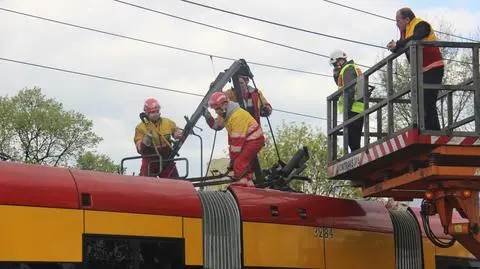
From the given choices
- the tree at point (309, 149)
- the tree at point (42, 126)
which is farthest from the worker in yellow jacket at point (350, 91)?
the tree at point (42, 126)

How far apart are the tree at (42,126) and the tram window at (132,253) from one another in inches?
1269

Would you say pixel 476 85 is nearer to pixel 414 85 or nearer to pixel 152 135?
pixel 414 85

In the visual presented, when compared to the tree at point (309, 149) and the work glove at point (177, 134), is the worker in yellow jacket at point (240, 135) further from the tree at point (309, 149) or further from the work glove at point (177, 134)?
the tree at point (309, 149)

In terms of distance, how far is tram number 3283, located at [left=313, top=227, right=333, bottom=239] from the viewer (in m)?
8.02

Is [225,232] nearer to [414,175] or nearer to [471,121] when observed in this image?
[414,175]

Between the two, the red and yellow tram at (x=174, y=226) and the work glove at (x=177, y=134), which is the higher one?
the work glove at (x=177, y=134)

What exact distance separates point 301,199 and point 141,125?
2.79 meters

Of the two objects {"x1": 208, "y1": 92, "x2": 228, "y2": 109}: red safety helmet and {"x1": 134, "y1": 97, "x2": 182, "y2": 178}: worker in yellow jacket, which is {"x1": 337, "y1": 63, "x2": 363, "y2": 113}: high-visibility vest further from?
{"x1": 134, "y1": 97, "x2": 182, "y2": 178}: worker in yellow jacket

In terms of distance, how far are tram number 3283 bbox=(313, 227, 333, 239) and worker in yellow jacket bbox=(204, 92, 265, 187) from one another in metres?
1.25

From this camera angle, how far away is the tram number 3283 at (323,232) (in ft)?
26.3

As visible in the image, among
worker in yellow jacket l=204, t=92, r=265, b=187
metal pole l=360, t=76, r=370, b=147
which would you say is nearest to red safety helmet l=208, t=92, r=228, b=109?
worker in yellow jacket l=204, t=92, r=265, b=187

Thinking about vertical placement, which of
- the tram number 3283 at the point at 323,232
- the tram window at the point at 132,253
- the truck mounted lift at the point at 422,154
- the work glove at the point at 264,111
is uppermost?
the work glove at the point at 264,111

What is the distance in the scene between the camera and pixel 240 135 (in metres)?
9.32

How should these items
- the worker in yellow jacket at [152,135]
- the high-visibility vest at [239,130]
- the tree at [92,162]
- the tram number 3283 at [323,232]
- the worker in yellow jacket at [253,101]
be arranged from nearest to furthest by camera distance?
1. the tram number 3283 at [323,232]
2. the high-visibility vest at [239,130]
3. the worker in yellow jacket at [152,135]
4. the worker in yellow jacket at [253,101]
5. the tree at [92,162]
